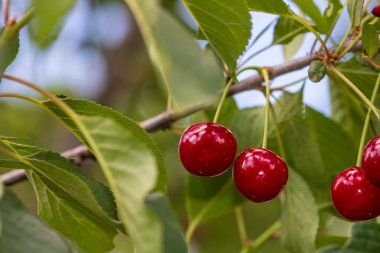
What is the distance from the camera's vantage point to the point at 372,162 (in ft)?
4.63

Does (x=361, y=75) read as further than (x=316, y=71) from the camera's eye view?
Yes

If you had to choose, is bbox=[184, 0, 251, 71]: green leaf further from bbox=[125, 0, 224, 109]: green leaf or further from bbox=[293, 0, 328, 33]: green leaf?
bbox=[293, 0, 328, 33]: green leaf

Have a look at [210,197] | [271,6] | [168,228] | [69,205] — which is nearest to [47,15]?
[168,228]

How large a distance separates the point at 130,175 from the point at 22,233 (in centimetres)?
33

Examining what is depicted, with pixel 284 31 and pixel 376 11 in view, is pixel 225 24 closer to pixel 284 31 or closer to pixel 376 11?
pixel 376 11

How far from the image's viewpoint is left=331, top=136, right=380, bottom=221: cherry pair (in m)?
1.49

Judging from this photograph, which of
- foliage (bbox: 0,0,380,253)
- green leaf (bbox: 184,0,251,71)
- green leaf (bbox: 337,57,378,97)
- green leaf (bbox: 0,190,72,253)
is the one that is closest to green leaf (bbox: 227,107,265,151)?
foliage (bbox: 0,0,380,253)

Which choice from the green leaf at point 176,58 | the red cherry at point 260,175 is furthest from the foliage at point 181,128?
the red cherry at point 260,175

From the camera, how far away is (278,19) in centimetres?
198

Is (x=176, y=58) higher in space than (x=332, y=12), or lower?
higher

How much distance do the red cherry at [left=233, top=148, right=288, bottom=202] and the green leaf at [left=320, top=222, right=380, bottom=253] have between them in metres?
0.19

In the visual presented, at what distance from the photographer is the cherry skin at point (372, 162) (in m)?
1.41

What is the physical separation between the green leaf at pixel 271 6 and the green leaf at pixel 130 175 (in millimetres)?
565

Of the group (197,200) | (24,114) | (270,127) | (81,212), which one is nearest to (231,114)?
(270,127)
